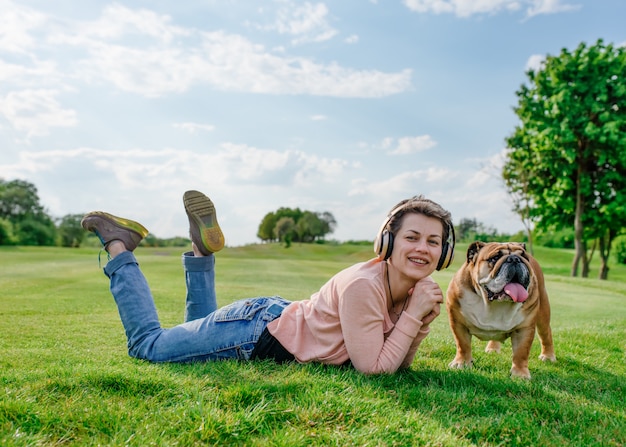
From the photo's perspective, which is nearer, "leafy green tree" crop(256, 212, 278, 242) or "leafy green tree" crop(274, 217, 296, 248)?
"leafy green tree" crop(274, 217, 296, 248)

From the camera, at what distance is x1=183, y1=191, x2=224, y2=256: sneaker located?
4.09 metres

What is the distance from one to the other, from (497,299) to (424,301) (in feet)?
2.98

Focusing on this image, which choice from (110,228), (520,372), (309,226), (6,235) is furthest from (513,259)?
(309,226)

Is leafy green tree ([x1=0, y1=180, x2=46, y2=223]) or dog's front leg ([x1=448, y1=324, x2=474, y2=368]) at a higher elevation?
leafy green tree ([x1=0, y1=180, x2=46, y2=223])

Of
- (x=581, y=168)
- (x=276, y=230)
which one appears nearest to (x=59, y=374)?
(x=581, y=168)

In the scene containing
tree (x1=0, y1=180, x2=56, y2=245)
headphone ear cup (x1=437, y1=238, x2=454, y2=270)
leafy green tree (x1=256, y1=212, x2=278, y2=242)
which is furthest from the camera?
leafy green tree (x1=256, y1=212, x2=278, y2=242)

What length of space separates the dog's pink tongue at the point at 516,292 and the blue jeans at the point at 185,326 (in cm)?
163

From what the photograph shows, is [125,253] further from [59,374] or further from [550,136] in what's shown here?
[550,136]

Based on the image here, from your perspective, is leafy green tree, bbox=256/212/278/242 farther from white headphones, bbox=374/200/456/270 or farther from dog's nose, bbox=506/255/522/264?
white headphones, bbox=374/200/456/270

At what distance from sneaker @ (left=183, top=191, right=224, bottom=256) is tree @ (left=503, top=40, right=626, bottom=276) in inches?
821

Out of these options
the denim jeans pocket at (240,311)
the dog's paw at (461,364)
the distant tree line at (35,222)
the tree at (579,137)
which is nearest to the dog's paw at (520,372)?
the dog's paw at (461,364)

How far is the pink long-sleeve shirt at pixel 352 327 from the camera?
3150 mm

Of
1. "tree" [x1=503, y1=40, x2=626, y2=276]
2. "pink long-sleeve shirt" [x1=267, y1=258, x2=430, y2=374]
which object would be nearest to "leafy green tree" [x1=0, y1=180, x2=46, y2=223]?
"tree" [x1=503, y1=40, x2=626, y2=276]

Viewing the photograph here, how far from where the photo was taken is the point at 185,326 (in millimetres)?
3693
